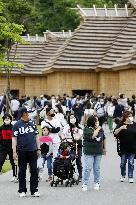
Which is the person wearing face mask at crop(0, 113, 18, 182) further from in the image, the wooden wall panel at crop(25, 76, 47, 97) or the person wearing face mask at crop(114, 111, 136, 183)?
the wooden wall panel at crop(25, 76, 47, 97)

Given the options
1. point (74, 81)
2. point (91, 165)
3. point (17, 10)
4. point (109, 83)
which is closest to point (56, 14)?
point (17, 10)

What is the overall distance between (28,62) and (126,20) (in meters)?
13.5

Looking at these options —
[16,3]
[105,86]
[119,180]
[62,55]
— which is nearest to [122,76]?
[105,86]

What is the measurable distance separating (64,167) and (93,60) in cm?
4552

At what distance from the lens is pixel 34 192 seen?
16984 millimetres

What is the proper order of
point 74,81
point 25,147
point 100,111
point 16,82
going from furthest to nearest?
point 16,82
point 74,81
point 100,111
point 25,147

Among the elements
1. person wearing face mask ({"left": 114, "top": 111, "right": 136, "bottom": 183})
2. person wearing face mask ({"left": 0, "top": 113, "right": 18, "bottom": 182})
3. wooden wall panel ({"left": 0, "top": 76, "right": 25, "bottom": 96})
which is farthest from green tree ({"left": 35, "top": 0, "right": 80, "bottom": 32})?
person wearing face mask ({"left": 114, "top": 111, "right": 136, "bottom": 183})

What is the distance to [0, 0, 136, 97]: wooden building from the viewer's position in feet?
200

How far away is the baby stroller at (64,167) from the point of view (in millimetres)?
18859

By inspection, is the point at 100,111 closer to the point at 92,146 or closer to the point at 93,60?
the point at 92,146

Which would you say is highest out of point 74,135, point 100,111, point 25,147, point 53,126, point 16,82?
point 16,82

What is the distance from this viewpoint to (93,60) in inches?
2522

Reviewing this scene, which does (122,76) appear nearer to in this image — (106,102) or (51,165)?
(106,102)

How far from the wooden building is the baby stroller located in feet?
115
